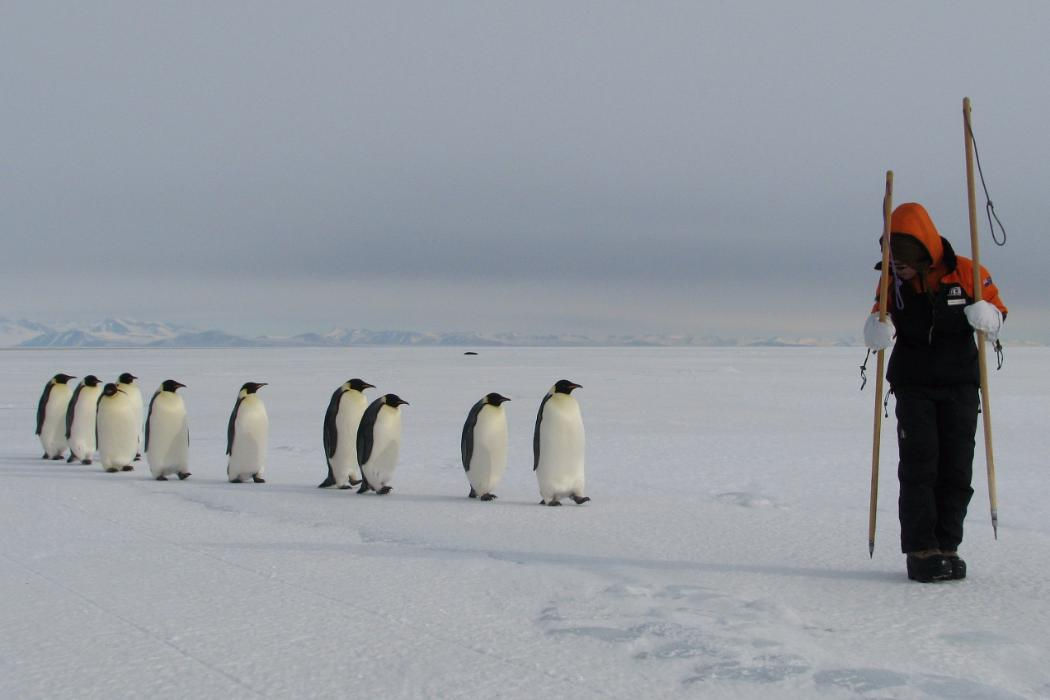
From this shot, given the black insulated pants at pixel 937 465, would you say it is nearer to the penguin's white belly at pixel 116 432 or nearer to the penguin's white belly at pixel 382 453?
the penguin's white belly at pixel 382 453

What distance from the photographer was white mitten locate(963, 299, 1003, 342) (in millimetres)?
3758

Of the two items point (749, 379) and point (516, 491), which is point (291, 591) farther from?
point (749, 379)

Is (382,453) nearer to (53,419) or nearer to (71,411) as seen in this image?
(71,411)

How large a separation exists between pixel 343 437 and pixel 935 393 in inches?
189

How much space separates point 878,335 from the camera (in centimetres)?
397

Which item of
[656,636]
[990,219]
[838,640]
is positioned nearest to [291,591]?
[656,636]

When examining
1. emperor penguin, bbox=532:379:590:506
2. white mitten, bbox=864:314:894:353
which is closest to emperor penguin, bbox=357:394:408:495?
emperor penguin, bbox=532:379:590:506

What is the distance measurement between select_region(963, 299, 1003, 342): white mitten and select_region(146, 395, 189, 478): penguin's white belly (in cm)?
613

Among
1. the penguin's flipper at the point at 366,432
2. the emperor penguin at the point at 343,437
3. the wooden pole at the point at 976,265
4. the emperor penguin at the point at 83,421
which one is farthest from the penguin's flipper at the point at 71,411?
the wooden pole at the point at 976,265

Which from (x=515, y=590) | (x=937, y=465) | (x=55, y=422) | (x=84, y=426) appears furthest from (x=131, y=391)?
(x=937, y=465)

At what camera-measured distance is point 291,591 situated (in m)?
3.83

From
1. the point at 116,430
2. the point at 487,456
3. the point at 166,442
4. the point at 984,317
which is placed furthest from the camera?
the point at 116,430

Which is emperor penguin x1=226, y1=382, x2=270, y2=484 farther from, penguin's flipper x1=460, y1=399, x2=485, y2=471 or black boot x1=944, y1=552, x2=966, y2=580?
black boot x1=944, y1=552, x2=966, y2=580

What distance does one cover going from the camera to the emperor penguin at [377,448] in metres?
7.04
